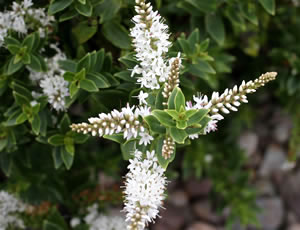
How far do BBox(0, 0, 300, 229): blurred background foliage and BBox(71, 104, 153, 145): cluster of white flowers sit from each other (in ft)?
1.08

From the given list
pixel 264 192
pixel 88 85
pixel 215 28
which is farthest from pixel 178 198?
pixel 88 85

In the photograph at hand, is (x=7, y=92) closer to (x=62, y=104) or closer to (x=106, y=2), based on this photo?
(x=62, y=104)

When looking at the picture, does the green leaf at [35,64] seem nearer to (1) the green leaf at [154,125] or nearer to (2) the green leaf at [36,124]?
(2) the green leaf at [36,124]

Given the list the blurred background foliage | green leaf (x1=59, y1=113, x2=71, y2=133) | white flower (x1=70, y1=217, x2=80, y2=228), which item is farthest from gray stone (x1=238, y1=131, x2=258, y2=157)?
green leaf (x1=59, y1=113, x2=71, y2=133)

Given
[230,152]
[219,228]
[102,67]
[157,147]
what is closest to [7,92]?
[102,67]

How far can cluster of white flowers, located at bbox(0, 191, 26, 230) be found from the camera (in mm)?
2393

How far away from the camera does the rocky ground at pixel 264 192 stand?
362 centimetres

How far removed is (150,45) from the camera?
161cm

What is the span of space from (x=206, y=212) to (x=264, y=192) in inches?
23.6

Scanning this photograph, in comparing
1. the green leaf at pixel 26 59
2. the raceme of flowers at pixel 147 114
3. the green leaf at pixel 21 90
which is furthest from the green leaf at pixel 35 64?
the raceme of flowers at pixel 147 114

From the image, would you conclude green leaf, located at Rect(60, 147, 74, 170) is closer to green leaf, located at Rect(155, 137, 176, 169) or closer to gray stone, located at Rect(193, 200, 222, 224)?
green leaf, located at Rect(155, 137, 176, 169)

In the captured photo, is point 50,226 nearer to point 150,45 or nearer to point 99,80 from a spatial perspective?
point 99,80

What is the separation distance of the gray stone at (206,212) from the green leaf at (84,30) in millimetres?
2146

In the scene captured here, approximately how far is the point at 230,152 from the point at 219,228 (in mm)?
893
